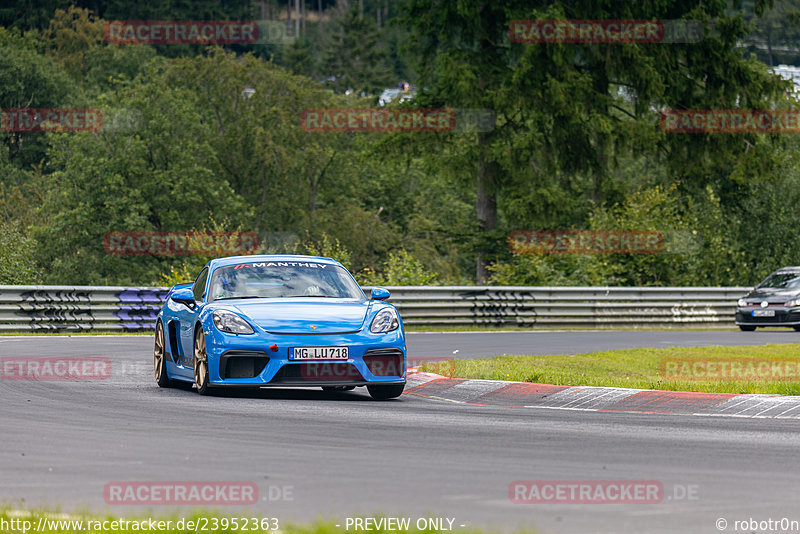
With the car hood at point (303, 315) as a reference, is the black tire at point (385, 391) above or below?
below

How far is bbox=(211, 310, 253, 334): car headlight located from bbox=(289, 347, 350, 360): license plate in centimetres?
49

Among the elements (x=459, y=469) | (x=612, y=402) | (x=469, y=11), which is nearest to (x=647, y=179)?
(x=469, y=11)

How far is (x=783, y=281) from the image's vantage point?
104 feet

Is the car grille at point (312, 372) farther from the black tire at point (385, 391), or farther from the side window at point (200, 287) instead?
the side window at point (200, 287)

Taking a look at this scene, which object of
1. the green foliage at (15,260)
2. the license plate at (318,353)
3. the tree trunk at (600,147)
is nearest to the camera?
the license plate at (318,353)

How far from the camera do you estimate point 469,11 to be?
130ft

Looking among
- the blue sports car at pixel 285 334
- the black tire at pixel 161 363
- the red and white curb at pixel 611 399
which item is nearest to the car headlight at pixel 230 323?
the blue sports car at pixel 285 334

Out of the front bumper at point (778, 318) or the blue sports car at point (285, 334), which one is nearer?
the blue sports car at point (285, 334)

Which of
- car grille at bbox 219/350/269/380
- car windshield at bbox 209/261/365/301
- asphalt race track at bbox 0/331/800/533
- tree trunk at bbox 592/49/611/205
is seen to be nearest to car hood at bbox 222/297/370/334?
car grille at bbox 219/350/269/380

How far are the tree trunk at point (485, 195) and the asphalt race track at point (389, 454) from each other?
27384 millimetres

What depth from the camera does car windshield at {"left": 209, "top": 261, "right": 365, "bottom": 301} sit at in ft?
43.7

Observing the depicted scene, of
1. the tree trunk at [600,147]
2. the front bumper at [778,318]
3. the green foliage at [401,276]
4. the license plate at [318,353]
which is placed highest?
the tree trunk at [600,147]

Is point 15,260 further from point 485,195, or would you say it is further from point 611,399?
point 611,399

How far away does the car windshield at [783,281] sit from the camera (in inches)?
1233
